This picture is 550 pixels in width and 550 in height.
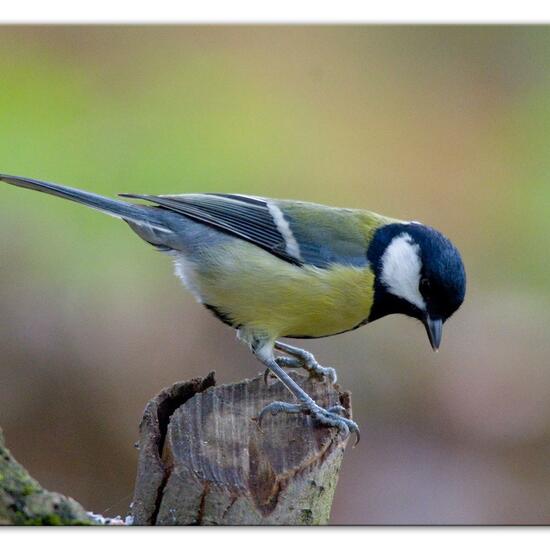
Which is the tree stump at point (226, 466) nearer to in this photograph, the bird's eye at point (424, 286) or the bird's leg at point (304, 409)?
the bird's leg at point (304, 409)

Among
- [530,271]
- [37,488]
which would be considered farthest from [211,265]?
[530,271]

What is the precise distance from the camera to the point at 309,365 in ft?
6.01

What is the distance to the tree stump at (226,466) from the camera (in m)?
1.34

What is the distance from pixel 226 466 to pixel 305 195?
100cm

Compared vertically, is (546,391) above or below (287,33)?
below

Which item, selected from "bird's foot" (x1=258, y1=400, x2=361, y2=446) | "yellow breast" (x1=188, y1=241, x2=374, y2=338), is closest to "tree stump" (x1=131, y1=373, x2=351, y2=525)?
"bird's foot" (x1=258, y1=400, x2=361, y2=446)

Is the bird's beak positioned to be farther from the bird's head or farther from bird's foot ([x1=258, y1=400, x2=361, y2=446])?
bird's foot ([x1=258, y1=400, x2=361, y2=446])

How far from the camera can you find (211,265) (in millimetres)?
1759

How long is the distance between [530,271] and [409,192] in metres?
0.36

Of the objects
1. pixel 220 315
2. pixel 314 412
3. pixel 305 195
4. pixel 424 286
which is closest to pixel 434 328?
pixel 424 286

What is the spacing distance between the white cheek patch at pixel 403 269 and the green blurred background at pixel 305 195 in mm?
360

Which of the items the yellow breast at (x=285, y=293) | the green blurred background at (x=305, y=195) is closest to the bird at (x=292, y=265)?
the yellow breast at (x=285, y=293)
